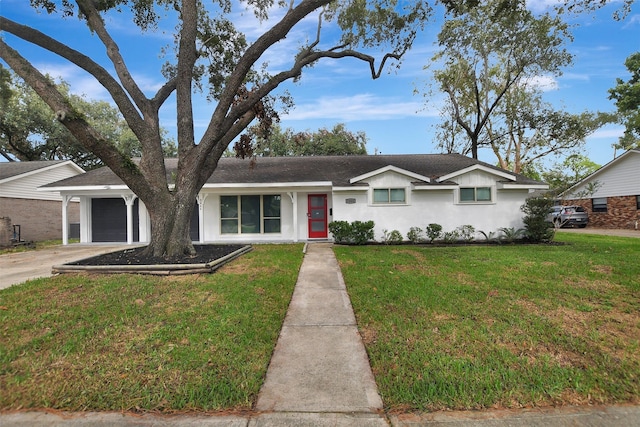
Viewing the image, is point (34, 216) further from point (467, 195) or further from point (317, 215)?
point (467, 195)

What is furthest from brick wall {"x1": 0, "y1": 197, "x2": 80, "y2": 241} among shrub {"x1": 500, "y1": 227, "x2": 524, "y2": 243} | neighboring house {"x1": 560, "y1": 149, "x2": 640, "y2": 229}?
neighboring house {"x1": 560, "y1": 149, "x2": 640, "y2": 229}

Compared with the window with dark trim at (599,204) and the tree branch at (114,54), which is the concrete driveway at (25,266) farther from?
the window with dark trim at (599,204)

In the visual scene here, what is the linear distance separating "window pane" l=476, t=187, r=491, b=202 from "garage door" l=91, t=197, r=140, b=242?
15643 mm

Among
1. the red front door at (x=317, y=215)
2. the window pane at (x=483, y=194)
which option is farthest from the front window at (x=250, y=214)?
the window pane at (x=483, y=194)

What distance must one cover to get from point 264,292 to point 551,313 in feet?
14.1

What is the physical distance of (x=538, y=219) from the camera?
11.6 metres

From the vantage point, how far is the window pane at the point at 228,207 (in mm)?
13398

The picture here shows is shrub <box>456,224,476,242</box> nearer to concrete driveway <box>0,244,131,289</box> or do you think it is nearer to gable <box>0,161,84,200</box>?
concrete driveway <box>0,244,131,289</box>

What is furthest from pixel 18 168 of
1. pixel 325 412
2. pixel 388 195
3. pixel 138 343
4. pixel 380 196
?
pixel 325 412

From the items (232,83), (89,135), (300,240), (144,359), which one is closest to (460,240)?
(300,240)

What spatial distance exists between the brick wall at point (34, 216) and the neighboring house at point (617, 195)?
3038 cm

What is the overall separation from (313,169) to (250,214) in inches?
142

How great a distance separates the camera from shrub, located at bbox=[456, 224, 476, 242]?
12.1 m

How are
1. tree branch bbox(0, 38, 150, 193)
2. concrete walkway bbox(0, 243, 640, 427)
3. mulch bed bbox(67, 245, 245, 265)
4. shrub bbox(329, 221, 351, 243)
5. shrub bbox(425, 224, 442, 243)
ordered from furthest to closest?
shrub bbox(425, 224, 442, 243), shrub bbox(329, 221, 351, 243), mulch bed bbox(67, 245, 245, 265), tree branch bbox(0, 38, 150, 193), concrete walkway bbox(0, 243, 640, 427)
